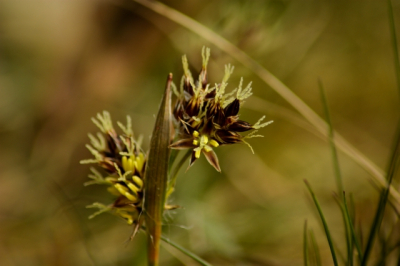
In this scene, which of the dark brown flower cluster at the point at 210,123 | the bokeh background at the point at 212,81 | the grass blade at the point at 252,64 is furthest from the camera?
the bokeh background at the point at 212,81

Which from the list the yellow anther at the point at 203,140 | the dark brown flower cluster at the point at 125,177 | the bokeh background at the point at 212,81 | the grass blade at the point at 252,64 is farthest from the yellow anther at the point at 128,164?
the bokeh background at the point at 212,81

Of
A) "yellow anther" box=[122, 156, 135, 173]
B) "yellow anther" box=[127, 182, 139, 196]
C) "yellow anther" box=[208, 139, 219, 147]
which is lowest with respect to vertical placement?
"yellow anther" box=[127, 182, 139, 196]

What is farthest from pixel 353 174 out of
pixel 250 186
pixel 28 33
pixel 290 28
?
pixel 28 33

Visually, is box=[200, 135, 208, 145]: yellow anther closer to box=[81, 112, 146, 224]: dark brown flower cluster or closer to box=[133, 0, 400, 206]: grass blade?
box=[81, 112, 146, 224]: dark brown flower cluster

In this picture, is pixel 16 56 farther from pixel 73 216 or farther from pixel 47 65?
pixel 73 216

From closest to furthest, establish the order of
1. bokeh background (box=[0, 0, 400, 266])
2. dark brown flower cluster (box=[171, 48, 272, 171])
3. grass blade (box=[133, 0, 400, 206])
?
dark brown flower cluster (box=[171, 48, 272, 171]), grass blade (box=[133, 0, 400, 206]), bokeh background (box=[0, 0, 400, 266])

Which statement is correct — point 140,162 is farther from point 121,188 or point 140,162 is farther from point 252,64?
point 252,64

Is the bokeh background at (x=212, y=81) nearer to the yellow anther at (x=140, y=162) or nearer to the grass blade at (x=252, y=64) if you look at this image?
the grass blade at (x=252, y=64)

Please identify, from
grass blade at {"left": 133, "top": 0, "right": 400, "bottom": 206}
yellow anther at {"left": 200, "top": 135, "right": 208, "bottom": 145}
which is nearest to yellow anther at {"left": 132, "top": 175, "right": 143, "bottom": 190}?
yellow anther at {"left": 200, "top": 135, "right": 208, "bottom": 145}
